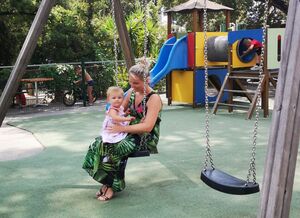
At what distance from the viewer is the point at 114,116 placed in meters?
3.53

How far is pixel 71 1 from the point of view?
14312 millimetres

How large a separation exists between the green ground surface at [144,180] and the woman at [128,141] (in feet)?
0.56

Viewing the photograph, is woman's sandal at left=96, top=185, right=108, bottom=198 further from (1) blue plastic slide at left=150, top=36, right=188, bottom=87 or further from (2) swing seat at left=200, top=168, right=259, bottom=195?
(1) blue plastic slide at left=150, top=36, right=188, bottom=87

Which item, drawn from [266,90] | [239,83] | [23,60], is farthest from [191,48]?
[23,60]

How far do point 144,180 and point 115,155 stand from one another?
0.73 m

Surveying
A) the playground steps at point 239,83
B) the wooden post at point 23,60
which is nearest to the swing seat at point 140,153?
the wooden post at point 23,60

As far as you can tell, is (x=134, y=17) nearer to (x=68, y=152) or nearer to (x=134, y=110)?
(x=68, y=152)

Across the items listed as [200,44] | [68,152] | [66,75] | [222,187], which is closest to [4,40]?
[66,75]

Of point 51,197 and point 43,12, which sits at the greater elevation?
A: point 43,12

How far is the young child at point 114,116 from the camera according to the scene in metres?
3.56

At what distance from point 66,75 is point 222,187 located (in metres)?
8.68

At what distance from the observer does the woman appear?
3546mm

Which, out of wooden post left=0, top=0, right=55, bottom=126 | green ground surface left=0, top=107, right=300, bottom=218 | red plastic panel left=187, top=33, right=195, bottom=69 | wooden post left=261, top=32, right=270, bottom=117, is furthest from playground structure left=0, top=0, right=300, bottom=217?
red plastic panel left=187, top=33, right=195, bottom=69

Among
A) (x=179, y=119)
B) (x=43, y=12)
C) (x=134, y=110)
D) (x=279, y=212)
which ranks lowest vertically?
(x=179, y=119)
